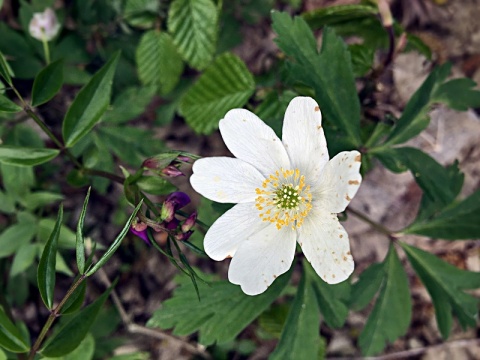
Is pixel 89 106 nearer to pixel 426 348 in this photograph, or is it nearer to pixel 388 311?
pixel 388 311

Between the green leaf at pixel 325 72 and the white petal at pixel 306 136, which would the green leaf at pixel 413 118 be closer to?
the green leaf at pixel 325 72

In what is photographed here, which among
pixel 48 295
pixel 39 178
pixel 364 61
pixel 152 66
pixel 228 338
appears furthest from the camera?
pixel 39 178

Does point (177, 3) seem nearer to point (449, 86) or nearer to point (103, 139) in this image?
point (103, 139)

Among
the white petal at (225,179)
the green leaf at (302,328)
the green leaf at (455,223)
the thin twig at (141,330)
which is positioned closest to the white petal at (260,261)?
A: the white petal at (225,179)

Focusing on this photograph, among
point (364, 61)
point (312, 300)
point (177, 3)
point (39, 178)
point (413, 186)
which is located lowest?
point (413, 186)

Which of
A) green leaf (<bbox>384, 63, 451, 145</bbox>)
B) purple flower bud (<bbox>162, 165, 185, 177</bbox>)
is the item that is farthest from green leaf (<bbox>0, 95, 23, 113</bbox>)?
green leaf (<bbox>384, 63, 451, 145</bbox>)

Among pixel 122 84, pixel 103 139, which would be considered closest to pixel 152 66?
pixel 122 84

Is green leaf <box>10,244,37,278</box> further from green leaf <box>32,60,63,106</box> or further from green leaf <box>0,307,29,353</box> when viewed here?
green leaf <box>32,60,63,106</box>
